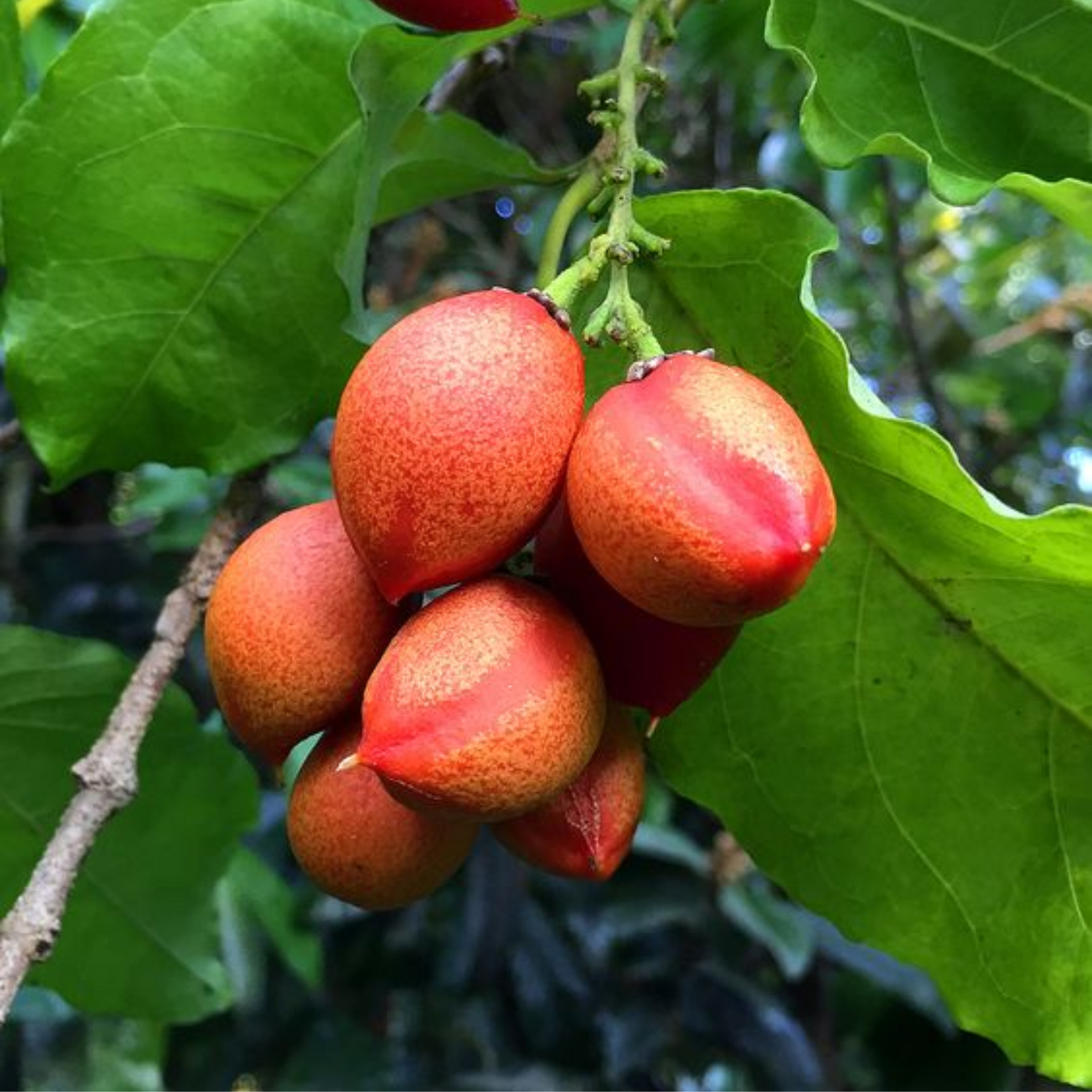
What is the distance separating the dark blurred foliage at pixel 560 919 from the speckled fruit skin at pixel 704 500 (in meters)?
0.88

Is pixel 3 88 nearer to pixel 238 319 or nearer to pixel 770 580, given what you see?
pixel 238 319

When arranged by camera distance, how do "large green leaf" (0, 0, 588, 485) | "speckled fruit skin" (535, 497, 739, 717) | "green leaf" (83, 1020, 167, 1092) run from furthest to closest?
"green leaf" (83, 1020, 167, 1092), "large green leaf" (0, 0, 588, 485), "speckled fruit skin" (535, 497, 739, 717)

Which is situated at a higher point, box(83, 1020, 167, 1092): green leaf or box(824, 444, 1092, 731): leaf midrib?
box(824, 444, 1092, 731): leaf midrib

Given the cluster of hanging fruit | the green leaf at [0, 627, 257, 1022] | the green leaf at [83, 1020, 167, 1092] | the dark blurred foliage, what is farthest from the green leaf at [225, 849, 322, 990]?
the cluster of hanging fruit

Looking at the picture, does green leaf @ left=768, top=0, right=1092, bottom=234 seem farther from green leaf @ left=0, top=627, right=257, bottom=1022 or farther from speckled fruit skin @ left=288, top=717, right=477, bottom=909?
green leaf @ left=0, top=627, right=257, bottom=1022

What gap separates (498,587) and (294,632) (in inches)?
4.4

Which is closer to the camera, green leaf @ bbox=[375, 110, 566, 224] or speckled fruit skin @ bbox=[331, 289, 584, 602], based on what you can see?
speckled fruit skin @ bbox=[331, 289, 584, 602]

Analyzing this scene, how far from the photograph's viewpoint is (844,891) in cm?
89

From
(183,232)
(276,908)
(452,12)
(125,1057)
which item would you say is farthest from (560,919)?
(452,12)

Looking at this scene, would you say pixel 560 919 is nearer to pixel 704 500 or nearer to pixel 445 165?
pixel 445 165

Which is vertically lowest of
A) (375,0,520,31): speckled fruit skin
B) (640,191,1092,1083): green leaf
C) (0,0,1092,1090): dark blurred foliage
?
(0,0,1092,1090): dark blurred foliage

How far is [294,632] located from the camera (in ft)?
2.32

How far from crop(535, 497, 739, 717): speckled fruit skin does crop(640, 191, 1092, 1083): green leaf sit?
5.3 inches

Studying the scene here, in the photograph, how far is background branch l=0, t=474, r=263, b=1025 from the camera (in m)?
0.71
